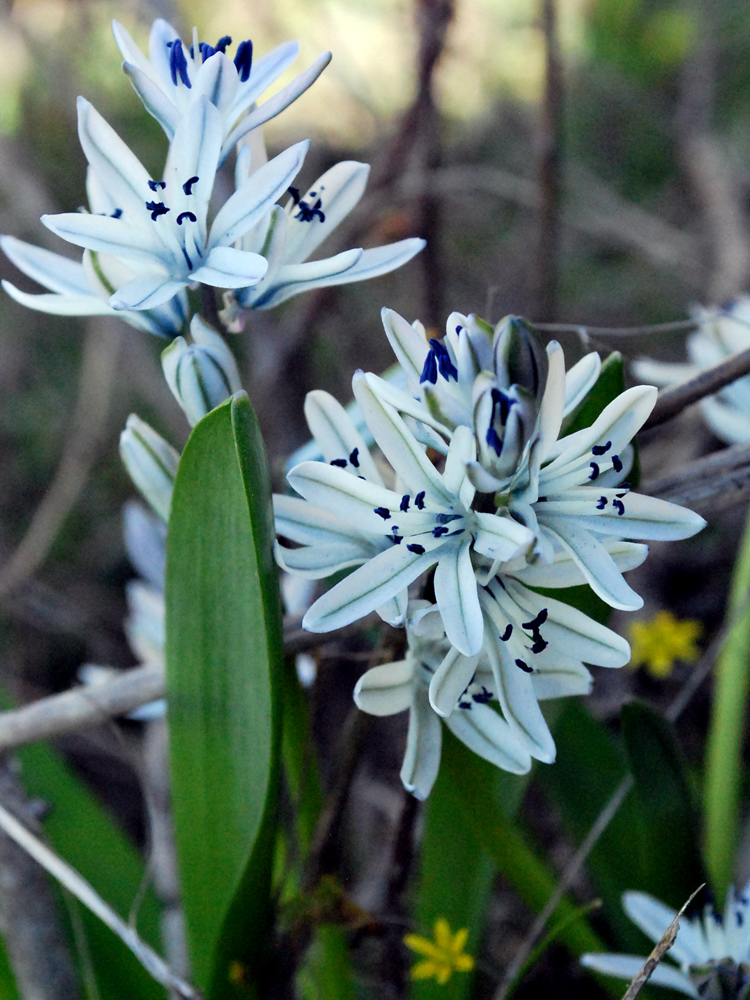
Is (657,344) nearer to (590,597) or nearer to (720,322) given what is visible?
(720,322)

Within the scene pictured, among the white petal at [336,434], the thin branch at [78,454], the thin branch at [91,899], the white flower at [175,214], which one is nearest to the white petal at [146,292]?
the white flower at [175,214]

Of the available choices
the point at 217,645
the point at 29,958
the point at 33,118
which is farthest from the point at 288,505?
the point at 33,118

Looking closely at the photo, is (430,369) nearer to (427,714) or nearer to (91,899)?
(427,714)

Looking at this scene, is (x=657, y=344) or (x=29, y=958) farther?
(x=657, y=344)

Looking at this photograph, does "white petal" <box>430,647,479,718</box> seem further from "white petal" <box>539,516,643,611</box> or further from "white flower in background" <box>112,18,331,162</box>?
"white flower in background" <box>112,18,331,162</box>

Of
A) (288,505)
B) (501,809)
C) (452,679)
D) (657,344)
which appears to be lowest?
(501,809)

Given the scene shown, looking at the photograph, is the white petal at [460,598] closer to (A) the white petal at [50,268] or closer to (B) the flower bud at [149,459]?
(B) the flower bud at [149,459]
